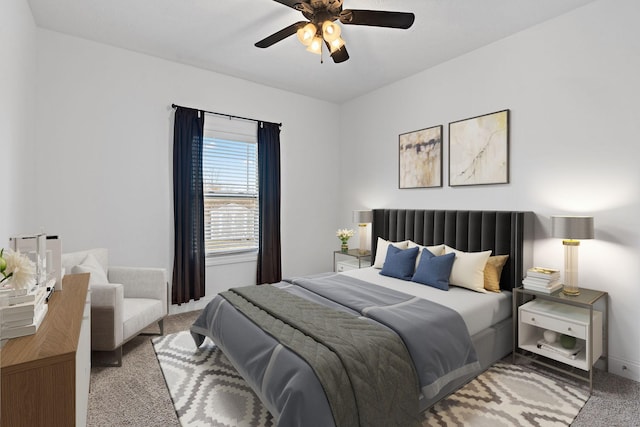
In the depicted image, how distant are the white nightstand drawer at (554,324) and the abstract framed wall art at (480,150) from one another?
1318 mm

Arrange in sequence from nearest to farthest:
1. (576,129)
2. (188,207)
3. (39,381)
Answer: (39,381) < (576,129) < (188,207)

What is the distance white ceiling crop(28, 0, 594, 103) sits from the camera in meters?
2.67

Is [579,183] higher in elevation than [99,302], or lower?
higher

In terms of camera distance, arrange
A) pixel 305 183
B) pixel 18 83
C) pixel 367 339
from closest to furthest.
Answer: pixel 367 339 → pixel 18 83 → pixel 305 183

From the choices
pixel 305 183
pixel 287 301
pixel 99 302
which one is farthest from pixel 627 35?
pixel 99 302

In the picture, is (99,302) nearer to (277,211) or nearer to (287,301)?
(287,301)

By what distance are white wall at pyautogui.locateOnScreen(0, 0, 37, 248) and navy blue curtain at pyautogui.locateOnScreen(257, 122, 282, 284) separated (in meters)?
2.38

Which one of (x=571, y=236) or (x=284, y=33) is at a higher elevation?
(x=284, y=33)

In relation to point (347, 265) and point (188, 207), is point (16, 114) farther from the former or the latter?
point (347, 265)

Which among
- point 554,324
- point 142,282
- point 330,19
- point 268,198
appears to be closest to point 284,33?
point 330,19

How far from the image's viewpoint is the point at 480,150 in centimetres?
339

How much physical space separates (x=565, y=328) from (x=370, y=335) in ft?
5.51

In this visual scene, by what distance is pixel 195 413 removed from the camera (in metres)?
2.05

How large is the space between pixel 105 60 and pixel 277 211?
262 cm
